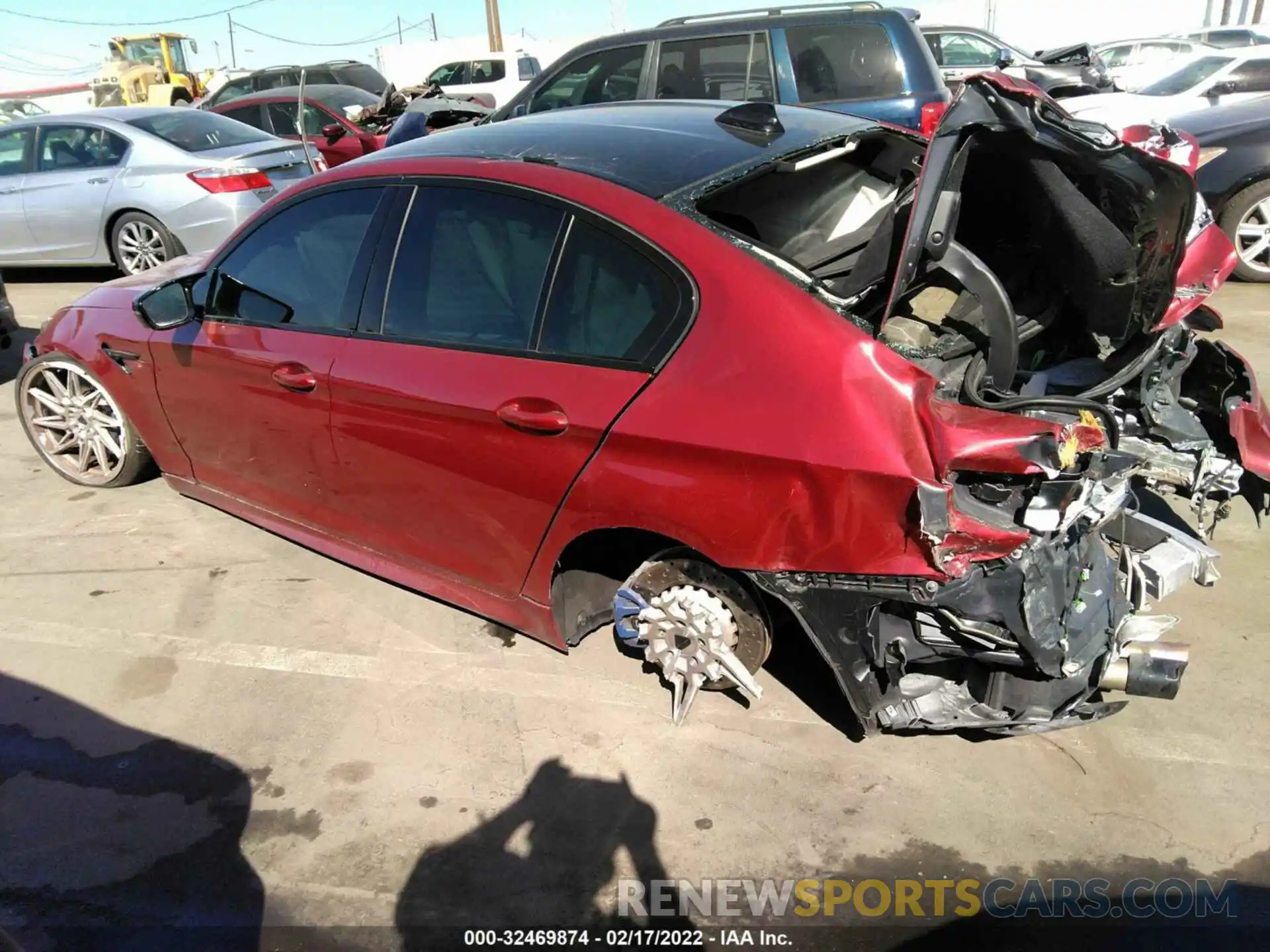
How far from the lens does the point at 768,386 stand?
237 cm

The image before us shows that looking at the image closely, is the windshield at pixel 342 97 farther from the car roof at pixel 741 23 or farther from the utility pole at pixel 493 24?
the utility pole at pixel 493 24

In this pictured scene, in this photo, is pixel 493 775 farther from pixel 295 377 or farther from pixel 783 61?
pixel 783 61

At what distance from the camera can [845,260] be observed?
2.98 meters

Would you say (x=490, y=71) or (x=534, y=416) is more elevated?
(x=490, y=71)

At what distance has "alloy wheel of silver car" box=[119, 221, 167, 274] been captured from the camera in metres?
8.04

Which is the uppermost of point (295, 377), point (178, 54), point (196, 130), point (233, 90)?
point (178, 54)

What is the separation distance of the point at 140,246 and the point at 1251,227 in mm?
8799

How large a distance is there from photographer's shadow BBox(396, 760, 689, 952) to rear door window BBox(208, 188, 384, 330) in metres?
1.71

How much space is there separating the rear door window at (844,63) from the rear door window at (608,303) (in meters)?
5.09

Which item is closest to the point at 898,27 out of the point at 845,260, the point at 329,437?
the point at 845,260

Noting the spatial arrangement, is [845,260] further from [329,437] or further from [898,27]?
[898,27]

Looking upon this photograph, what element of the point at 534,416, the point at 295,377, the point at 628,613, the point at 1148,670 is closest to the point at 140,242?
the point at 295,377

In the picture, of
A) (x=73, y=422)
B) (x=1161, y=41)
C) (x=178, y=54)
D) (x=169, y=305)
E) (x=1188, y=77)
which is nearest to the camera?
(x=169, y=305)

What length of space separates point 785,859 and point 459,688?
1.26 metres
